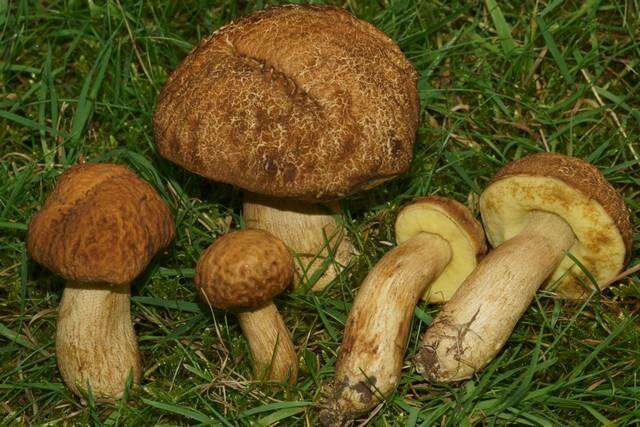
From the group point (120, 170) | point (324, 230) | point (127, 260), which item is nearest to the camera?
point (127, 260)

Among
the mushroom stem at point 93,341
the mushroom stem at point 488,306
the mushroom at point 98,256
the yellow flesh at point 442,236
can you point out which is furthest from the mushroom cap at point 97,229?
the mushroom stem at point 488,306

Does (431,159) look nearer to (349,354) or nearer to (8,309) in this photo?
(349,354)

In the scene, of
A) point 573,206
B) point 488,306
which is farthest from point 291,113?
point 573,206

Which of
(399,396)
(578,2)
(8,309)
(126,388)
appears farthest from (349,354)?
(578,2)

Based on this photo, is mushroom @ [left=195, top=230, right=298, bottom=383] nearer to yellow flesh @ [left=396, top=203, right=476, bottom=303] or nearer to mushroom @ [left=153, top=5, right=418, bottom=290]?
mushroom @ [left=153, top=5, right=418, bottom=290]

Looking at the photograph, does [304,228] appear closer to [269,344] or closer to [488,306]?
[269,344]

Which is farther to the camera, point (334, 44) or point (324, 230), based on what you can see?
point (324, 230)

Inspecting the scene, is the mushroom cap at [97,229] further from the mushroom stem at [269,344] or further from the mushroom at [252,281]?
the mushroom stem at [269,344]
